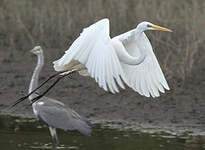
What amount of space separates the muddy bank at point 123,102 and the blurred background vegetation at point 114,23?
401 millimetres

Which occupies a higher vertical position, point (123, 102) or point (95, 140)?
point (123, 102)

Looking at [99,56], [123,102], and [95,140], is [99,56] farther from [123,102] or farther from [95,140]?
[123,102]

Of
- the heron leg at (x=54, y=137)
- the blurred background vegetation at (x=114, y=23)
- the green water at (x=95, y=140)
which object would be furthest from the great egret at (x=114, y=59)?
the blurred background vegetation at (x=114, y=23)

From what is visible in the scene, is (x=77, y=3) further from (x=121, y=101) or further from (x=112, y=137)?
(x=112, y=137)

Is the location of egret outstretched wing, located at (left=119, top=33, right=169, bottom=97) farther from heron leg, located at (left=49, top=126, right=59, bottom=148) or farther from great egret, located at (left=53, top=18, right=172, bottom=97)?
heron leg, located at (left=49, top=126, right=59, bottom=148)

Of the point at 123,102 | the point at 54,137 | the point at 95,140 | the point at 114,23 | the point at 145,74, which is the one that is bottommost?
the point at 95,140

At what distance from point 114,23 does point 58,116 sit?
4.54 m

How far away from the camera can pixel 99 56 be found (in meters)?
6.52

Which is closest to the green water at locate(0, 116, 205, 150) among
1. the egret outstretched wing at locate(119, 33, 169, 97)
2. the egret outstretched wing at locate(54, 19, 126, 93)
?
the egret outstretched wing at locate(119, 33, 169, 97)

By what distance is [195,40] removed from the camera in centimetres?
1064

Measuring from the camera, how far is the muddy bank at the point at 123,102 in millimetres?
9258

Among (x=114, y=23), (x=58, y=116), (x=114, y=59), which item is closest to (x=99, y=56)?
(x=114, y=59)

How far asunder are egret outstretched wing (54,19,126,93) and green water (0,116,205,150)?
1401mm

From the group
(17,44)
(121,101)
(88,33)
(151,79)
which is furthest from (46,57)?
(88,33)
